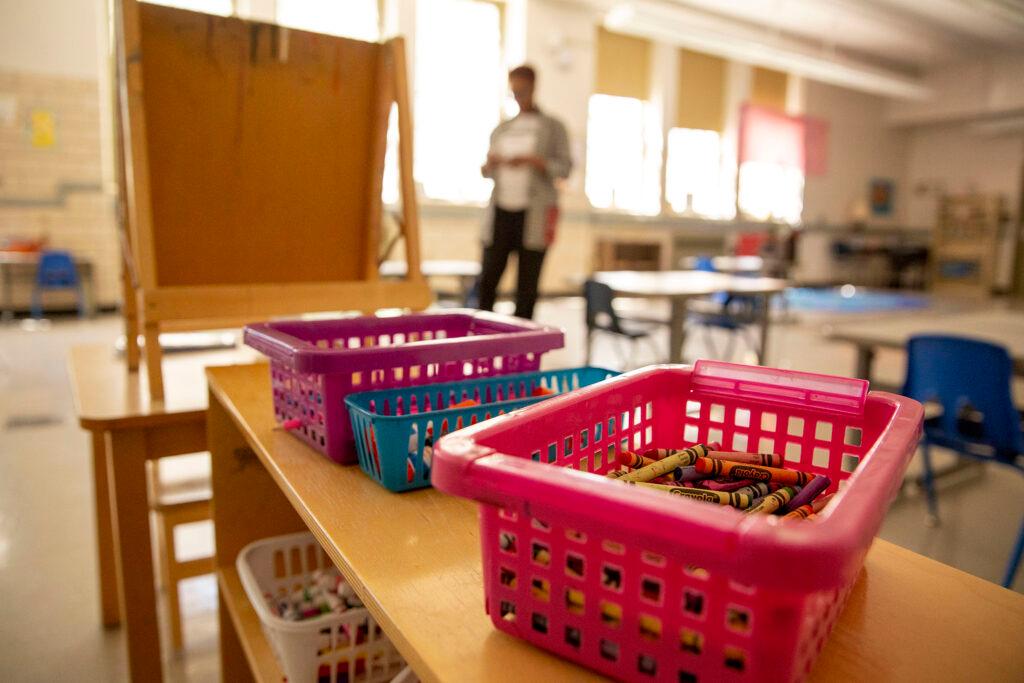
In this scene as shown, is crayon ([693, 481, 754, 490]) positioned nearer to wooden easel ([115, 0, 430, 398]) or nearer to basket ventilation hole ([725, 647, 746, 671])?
basket ventilation hole ([725, 647, 746, 671])

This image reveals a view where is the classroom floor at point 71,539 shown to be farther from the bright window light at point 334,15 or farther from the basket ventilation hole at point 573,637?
the bright window light at point 334,15

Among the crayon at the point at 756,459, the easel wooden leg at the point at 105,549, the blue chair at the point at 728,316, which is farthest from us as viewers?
the blue chair at the point at 728,316

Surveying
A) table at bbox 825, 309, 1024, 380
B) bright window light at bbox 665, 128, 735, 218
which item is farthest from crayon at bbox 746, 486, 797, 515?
bright window light at bbox 665, 128, 735, 218

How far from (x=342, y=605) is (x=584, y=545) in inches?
35.4

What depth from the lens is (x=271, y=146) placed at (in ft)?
5.94

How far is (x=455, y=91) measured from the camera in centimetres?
863

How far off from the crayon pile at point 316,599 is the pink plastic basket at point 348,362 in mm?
388

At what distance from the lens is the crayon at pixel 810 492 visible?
0.64m

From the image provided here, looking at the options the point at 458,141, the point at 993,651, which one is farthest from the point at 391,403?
the point at 458,141

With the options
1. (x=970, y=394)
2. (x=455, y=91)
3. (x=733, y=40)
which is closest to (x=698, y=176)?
(x=733, y=40)

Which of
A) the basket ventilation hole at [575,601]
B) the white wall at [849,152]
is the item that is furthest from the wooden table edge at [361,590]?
the white wall at [849,152]

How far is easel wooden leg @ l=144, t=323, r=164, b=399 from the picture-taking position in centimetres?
150

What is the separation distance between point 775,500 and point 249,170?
1.57 meters

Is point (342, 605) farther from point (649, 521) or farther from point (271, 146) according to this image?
point (271, 146)
